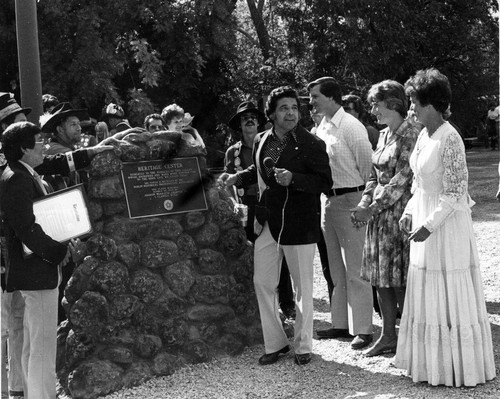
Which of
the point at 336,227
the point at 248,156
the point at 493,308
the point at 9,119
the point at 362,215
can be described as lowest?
the point at 493,308

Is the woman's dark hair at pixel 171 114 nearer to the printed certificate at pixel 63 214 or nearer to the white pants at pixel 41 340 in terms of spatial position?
the printed certificate at pixel 63 214

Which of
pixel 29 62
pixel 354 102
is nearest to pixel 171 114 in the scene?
pixel 29 62

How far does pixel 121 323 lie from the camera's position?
620 cm

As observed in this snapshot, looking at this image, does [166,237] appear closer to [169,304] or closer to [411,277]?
[169,304]

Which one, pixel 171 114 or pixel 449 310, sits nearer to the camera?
pixel 449 310

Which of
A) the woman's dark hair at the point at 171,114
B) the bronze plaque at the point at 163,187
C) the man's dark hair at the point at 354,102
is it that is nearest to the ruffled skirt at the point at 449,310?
the bronze plaque at the point at 163,187

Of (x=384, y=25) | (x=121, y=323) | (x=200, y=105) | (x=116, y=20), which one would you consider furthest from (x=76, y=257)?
(x=384, y=25)

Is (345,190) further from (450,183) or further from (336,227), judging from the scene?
(450,183)

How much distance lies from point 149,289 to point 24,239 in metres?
1.45

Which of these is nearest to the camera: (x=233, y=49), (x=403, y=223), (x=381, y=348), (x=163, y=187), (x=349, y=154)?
(x=403, y=223)

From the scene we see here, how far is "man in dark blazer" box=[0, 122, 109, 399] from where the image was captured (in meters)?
5.12

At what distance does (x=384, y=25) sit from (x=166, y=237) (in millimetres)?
16875

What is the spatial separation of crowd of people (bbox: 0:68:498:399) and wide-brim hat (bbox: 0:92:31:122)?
0.01 metres

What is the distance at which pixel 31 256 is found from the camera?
5.20 m
